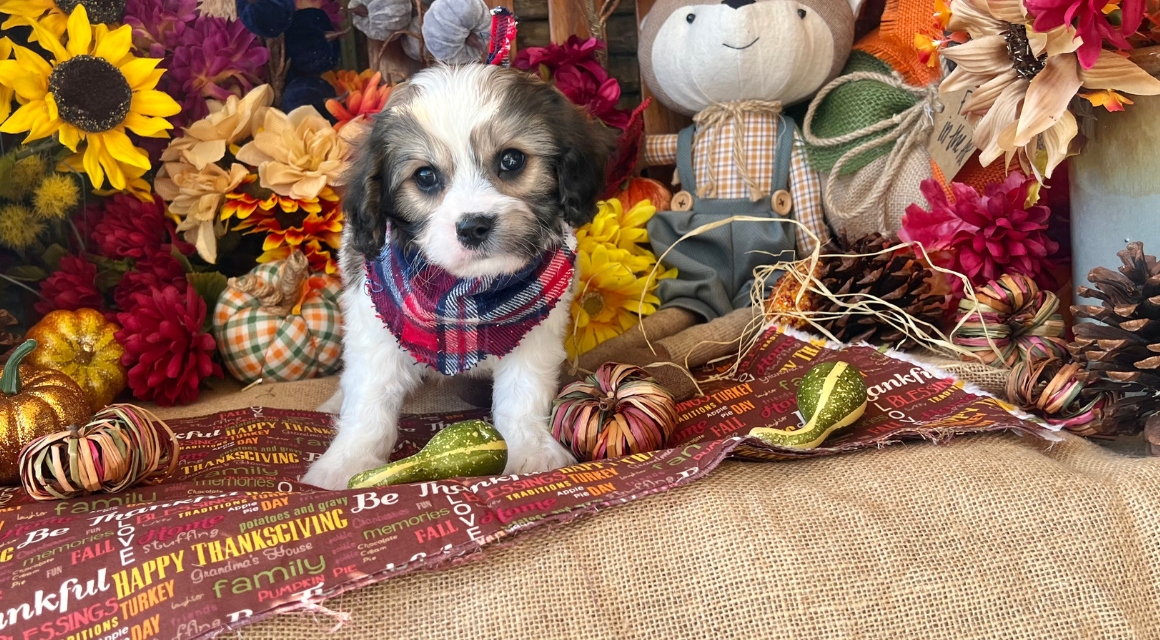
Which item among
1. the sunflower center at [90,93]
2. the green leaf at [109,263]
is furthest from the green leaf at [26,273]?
the sunflower center at [90,93]

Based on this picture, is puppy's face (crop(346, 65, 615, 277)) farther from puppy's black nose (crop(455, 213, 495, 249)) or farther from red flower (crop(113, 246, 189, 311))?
red flower (crop(113, 246, 189, 311))

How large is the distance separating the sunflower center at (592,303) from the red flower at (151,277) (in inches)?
45.6

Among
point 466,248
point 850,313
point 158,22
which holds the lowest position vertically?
point 850,313

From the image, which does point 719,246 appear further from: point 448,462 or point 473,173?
point 448,462

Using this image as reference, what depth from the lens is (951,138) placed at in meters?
2.41

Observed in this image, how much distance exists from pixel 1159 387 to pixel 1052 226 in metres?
0.87

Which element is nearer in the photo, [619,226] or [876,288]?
[876,288]

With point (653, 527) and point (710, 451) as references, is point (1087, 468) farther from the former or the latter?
point (653, 527)

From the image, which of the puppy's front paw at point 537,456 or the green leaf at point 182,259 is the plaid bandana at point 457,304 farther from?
the green leaf at point 182,259

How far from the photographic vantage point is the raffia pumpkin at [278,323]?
233 centimetres

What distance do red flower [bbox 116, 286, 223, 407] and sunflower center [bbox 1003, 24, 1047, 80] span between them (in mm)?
2086

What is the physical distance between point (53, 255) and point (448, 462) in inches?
59.6

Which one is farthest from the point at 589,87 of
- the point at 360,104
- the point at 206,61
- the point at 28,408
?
the point at 28,408

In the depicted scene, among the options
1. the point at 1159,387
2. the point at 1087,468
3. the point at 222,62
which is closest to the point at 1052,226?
the point at 1159,387
